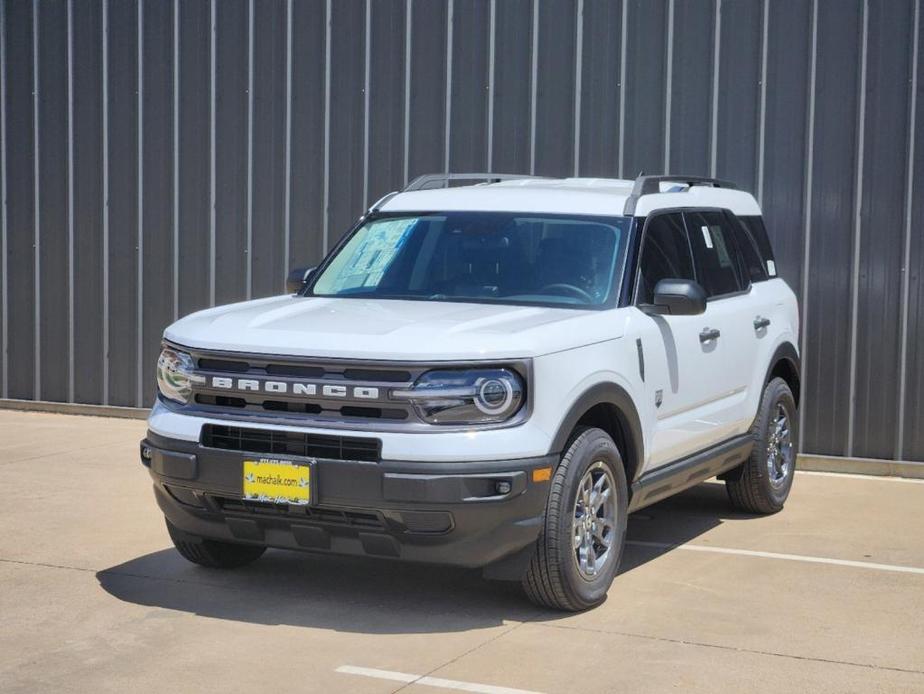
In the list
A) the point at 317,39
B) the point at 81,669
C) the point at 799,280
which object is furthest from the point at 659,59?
the point at 81,669

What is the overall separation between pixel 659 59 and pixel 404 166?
2.31 metres

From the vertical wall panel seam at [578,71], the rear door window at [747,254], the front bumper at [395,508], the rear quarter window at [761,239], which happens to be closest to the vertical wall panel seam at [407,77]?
the vertical wall panel seam at [578,71]

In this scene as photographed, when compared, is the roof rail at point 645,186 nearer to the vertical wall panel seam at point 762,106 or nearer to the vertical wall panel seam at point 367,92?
the vertical wall panel seam at point 762,106

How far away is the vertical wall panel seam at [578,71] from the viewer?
36.4 feet

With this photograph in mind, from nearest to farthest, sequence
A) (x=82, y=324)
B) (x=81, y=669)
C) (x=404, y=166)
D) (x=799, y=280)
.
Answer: (x=81, y=669) < (x=799, y=280) < (x=404, y=166) < (x=82, y=324)

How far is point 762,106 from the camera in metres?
10.6

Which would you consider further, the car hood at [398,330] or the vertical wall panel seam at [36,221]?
the vertical wall panel seam at [36,221]

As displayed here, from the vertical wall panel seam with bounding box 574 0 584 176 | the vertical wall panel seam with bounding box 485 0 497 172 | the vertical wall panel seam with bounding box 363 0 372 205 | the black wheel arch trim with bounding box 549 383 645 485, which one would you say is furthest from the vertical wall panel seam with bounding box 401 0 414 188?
the black wheel arch trim with bounding box 549 383 645 485

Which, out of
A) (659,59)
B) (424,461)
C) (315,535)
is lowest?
(315,535)

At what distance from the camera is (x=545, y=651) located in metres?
5.79

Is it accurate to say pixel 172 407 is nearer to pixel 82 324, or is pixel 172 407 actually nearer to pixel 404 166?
pixel 404 166

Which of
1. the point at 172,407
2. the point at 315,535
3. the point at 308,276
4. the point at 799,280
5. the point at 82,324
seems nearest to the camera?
the point at 315,535

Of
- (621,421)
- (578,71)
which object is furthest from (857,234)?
(621,421)

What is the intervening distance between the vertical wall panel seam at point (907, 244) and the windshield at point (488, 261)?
148 inches
